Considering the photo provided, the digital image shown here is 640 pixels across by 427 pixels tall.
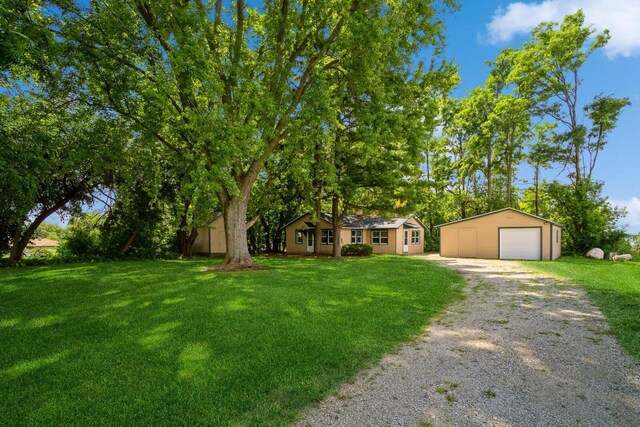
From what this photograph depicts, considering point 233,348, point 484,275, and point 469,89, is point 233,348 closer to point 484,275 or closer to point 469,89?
point 484,275

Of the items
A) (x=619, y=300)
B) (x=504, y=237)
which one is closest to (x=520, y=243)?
(x=504, y=237)

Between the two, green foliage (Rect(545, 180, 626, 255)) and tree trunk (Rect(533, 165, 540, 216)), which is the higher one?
tree trunk (Rect(533, 165, 540, 216))

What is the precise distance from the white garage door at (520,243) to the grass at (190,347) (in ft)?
52.5

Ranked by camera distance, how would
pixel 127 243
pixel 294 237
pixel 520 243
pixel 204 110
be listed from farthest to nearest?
pixel 294 237 < pixel 520 243 < pixel 127 243 < pixel 204 110

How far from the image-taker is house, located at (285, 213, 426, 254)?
29.2 meters

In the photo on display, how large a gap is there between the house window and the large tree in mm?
17215

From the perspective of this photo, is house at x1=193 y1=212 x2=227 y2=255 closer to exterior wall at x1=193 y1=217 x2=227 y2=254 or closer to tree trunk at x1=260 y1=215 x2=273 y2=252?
exterior wall at x1=193 y1=217 x2=227 y2=254

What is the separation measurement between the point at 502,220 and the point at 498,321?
18871 millimetres

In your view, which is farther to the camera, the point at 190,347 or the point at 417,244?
the point at 417,244

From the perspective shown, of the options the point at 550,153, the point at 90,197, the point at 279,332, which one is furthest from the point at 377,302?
the point at 550,153

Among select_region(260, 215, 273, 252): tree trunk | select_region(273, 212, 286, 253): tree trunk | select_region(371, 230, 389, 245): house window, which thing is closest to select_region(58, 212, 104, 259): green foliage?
select_region(260, 215, 273, 252): tree trunk

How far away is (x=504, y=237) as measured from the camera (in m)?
22.9

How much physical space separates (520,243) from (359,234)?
484 inches

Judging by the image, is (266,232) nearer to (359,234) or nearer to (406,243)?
(359,234)
